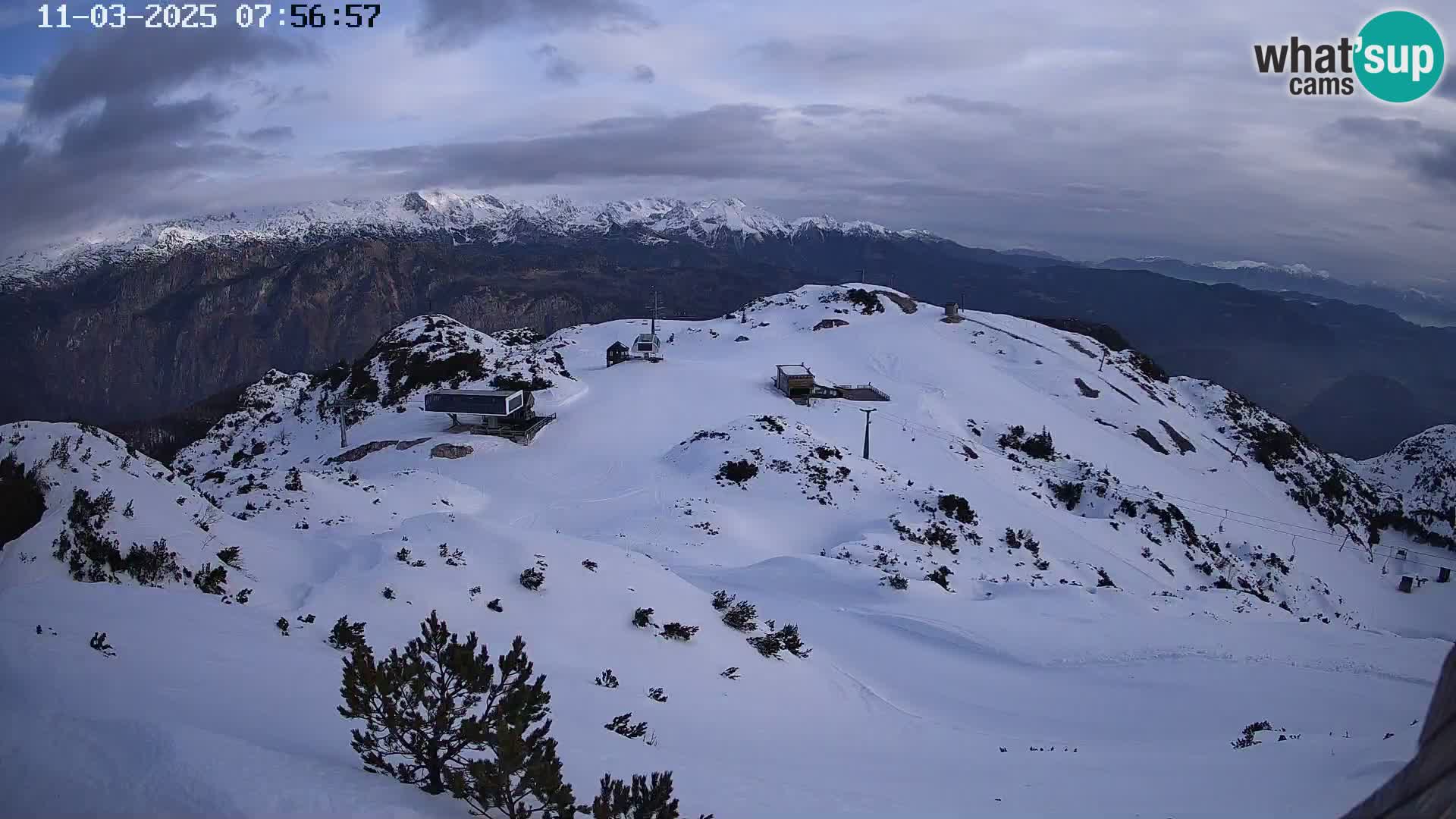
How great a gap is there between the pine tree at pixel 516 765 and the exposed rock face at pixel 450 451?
27869 millimetres

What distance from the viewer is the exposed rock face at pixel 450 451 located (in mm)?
31062

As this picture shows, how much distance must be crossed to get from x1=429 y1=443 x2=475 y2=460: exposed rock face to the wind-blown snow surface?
0.81m

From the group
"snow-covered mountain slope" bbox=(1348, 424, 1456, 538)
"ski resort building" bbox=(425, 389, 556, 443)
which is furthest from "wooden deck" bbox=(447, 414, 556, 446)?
"snow-covered mountain slope" bbox=(1348, 424, 1456, 538)

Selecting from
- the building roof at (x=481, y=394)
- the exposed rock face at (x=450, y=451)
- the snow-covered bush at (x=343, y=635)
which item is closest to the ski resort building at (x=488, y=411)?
the building roof at (x=481, y=394)

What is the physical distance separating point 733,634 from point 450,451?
73.5 feet

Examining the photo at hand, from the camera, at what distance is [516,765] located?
15.1 feet

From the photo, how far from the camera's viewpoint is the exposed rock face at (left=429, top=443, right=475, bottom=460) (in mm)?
31062

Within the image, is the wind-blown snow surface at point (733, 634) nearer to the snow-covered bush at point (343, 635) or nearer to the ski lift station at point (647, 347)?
the snow-covered bush at point (343, 635)

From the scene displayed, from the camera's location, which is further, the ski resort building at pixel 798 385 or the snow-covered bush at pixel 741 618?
the ski resort building at pixel 798 385

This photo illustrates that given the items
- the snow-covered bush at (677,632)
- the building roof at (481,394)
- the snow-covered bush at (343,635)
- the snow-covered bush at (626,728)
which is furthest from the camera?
the building roof at (481,394)

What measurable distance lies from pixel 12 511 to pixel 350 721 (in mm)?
7235

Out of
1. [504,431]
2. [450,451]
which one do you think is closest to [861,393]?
[504,431]

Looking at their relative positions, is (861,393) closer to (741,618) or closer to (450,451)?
(450,451)

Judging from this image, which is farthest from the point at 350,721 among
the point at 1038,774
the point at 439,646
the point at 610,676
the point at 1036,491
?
the point at 1036,491
